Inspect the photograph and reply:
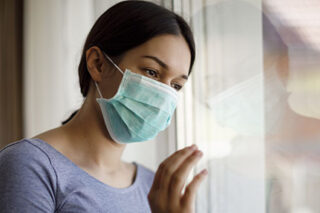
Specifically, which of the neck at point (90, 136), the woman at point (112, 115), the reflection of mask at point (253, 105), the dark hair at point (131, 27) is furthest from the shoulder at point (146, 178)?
the dark hair at point (131, 27)

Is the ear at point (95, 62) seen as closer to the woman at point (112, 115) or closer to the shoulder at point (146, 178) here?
the woman at point (112, 115)

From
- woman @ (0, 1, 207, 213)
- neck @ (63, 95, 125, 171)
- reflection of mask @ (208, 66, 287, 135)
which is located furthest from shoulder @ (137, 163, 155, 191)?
reflection of mask @ (208, 66, 287, 135)

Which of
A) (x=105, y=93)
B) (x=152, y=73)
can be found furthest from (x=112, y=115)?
(x=152, y=73)

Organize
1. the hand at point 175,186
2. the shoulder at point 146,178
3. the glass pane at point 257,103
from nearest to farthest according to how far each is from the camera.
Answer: the hand at point 175,186
the glass pane at point 257,103
the shoulder at point 146,178

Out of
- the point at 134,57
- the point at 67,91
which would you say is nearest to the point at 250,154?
the point at 134,57

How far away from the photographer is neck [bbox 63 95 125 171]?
3.22 ft

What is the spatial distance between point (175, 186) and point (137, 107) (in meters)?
0.29

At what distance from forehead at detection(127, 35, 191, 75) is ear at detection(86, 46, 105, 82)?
0.10m

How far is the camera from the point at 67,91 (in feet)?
6.36

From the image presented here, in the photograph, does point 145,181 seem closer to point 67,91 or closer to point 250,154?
point 250,154

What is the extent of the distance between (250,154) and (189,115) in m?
0.38

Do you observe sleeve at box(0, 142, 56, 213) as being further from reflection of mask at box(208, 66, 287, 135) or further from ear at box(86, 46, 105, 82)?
reflection of mask at box(208, 66, 287, 135)

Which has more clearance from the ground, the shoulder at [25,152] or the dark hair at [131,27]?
the dark hair at [131,27]

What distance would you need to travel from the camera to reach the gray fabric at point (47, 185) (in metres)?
0.77
